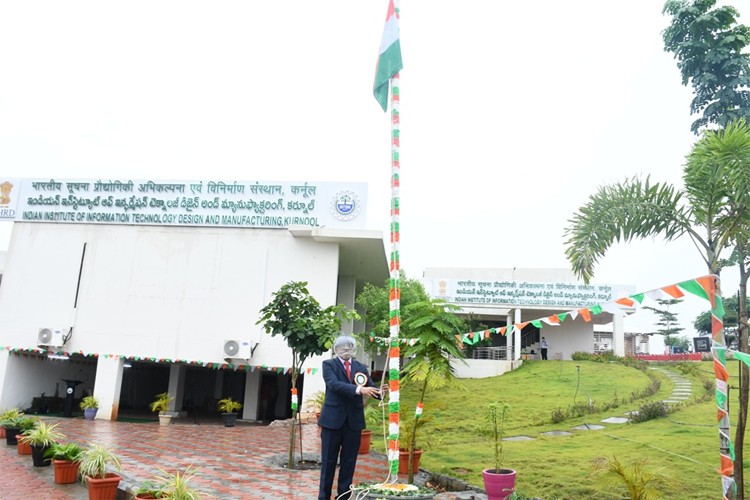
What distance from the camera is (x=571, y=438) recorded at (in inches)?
436

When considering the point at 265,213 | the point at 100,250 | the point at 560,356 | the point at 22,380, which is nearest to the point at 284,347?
the point at 265,213

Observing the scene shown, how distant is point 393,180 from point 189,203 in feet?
45.2

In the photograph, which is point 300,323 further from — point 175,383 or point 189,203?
point 175,383

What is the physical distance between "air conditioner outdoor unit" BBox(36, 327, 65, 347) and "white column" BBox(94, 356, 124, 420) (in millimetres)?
1325

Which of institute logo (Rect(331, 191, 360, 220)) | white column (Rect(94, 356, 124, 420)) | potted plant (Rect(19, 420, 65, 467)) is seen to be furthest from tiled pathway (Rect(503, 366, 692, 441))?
white column (Rect(94, 356, 124, 420))

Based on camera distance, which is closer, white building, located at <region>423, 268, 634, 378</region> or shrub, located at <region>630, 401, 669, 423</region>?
shrub, located at <region>630, 401, 669, 423</region>

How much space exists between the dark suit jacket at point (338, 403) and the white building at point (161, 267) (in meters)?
10.8

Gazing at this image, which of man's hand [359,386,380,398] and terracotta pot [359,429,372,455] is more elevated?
man's hand [359,386,380,398]

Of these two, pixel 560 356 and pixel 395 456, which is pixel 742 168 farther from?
pixel 560 356

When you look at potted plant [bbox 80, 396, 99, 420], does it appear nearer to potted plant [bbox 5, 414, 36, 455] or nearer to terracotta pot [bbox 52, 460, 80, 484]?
potted plant [bbox 5, 414, 36, 455]

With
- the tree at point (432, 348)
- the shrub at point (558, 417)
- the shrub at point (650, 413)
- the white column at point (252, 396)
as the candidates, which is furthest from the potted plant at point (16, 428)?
the shrub at point (650, 413)

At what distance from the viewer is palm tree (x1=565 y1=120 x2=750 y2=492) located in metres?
5.98

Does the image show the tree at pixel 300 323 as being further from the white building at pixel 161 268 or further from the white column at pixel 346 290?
the white column at pixel 346 290

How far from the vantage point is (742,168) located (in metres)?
5.93
